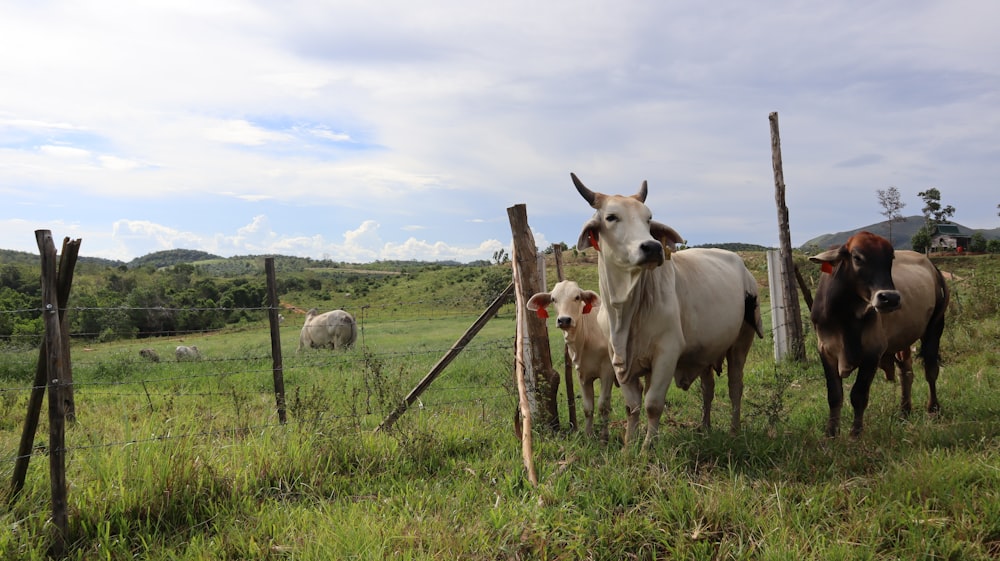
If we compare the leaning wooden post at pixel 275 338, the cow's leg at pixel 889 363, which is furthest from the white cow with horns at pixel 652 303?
the leaning wooden post at pixel 275 338

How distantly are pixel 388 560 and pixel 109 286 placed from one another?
2511 inches

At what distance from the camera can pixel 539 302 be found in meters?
5.95

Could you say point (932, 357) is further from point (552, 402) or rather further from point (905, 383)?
point (552, 402)

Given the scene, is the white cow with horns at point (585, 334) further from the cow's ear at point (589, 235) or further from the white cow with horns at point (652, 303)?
the cow's ear at point (589, 235)

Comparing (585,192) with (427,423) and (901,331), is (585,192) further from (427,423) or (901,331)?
(901,331)

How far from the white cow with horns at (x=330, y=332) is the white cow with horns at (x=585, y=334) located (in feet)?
47.8

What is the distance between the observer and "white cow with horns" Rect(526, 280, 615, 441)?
5980 mm

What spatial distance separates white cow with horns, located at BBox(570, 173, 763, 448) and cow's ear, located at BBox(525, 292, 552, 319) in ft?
1.90

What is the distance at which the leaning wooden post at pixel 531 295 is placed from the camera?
609 centimetres

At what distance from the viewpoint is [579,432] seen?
5965mm

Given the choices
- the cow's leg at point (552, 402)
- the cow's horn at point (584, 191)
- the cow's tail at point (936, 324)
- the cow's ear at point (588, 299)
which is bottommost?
the cow's leg at point (552, 402)

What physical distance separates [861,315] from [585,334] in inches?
101

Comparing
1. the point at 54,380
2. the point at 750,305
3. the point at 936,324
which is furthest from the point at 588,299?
the point at 54,380

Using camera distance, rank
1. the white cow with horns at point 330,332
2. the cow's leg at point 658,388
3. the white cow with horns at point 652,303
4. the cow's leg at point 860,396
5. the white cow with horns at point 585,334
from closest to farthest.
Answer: the white cow with horns at point 652,303 < the cow's leg at point 658,388 < the cow's leg at point 860,396 < the white cow with horns at point 585,334 < the white cow with horns at point 330,332
